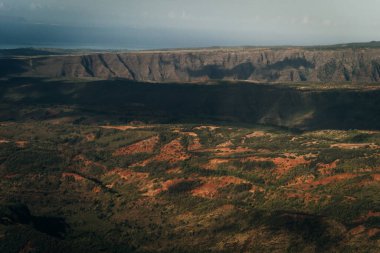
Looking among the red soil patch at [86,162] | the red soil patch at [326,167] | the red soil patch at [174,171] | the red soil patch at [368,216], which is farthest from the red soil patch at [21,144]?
the red soil patch at [368,216]

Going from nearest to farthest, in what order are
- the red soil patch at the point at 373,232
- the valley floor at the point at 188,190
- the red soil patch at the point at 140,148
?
the red soil patch at the point at 373,232 < the valley floor at the point at 188,190 < the red soil patch at the point at 140,148

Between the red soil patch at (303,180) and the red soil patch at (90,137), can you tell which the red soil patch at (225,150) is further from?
the red soil patch at (90,137)

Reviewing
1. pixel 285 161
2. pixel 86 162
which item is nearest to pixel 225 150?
pixel 285 161

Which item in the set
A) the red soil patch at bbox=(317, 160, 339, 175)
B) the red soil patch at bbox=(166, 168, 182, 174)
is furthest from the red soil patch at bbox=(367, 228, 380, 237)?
the red soil patch at bbox=(166, 168, 182, 174)

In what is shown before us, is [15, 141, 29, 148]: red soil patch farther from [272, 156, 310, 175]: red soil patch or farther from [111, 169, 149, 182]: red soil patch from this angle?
[272, 156, 310, 175]: red soil patch

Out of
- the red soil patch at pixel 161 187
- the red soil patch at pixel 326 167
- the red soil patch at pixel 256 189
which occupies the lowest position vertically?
the red soil patch at pixel 161 187

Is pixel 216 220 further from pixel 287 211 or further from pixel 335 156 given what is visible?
pixel 335 156

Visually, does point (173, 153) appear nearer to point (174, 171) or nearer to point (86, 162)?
point (174, 171)
